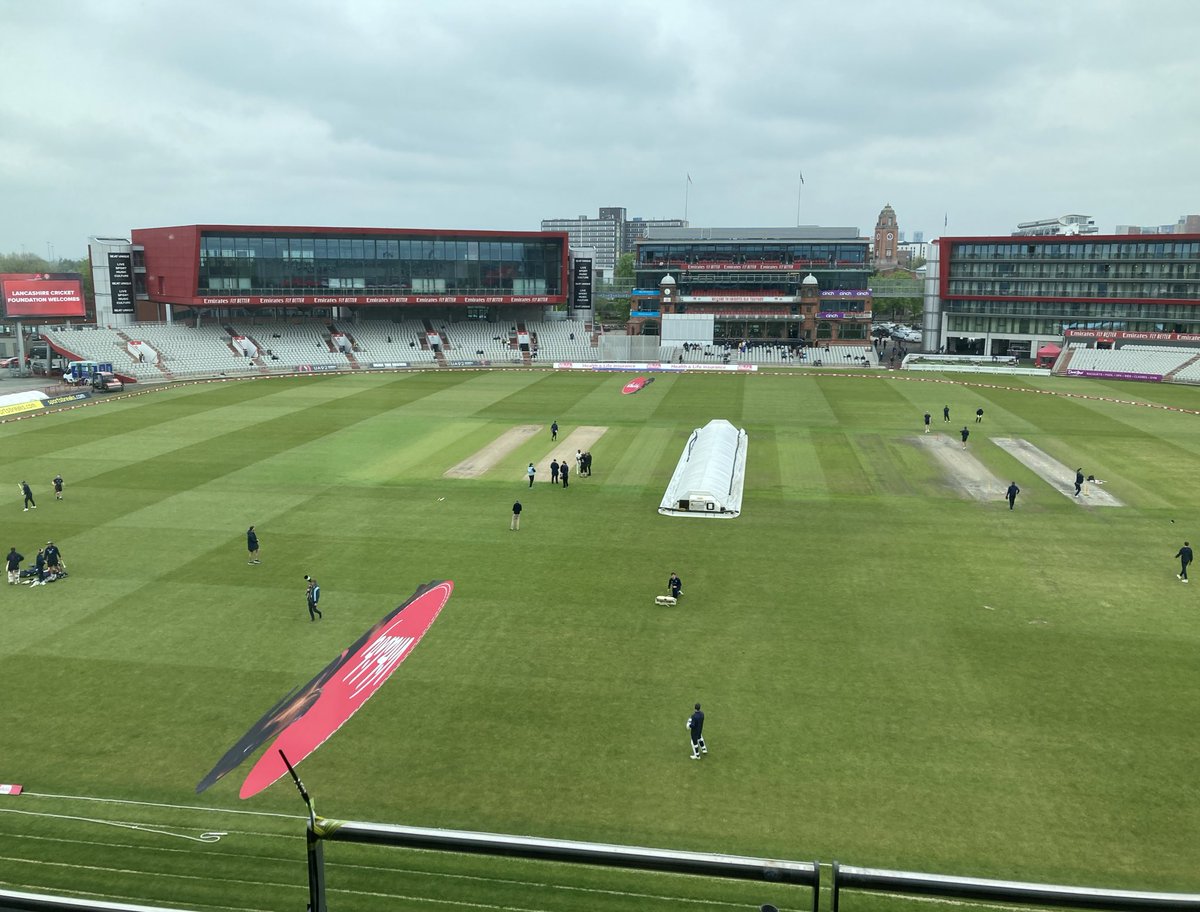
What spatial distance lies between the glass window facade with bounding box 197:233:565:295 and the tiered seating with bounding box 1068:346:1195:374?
6130 cm

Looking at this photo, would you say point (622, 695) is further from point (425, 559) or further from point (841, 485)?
point (841, 485)

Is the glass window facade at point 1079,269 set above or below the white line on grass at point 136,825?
above

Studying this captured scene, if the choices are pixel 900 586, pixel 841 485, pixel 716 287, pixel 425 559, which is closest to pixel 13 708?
pixel 425 559

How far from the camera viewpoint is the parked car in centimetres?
7581

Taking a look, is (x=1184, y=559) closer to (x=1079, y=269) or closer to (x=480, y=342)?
(x=480, y=342)

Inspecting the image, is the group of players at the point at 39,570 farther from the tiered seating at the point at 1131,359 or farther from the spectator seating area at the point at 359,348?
the tiered seating at the point at 1131,359

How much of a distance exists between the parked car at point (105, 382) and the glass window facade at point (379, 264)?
2111 cm

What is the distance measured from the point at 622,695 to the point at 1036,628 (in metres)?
13.0

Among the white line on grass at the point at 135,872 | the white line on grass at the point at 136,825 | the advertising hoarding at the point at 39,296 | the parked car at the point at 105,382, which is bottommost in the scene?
the white line on grass at the point at 135,872

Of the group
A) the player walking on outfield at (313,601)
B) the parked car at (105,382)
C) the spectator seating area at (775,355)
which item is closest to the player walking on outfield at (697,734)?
the player walking on outfield at (313,601)

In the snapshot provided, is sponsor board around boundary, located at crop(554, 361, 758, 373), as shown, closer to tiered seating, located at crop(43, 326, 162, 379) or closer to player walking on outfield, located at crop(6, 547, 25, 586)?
tiered seating, located at crop(43, 326, 162, 379)

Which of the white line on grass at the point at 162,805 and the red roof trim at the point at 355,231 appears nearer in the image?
the white line on grass at the point at 162,805

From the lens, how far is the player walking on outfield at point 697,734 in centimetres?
1811

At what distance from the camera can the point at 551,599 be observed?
90.0ft
